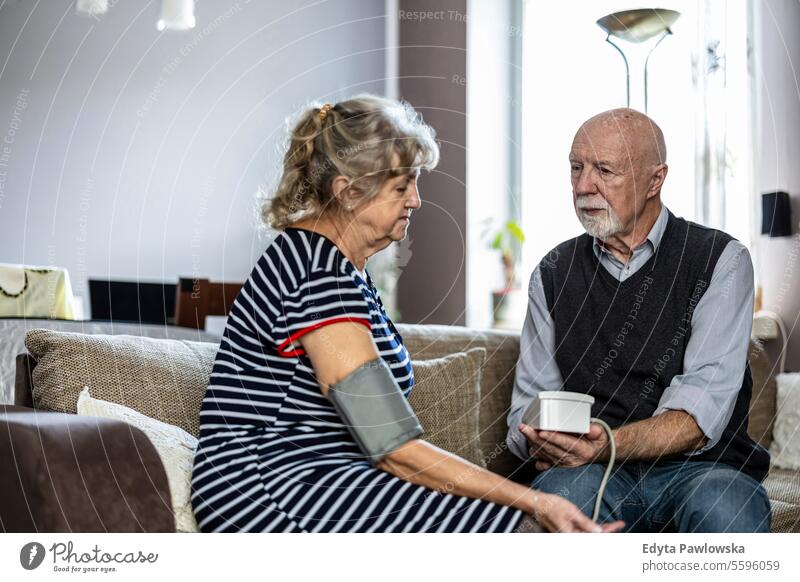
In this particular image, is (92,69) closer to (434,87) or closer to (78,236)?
(78,236)

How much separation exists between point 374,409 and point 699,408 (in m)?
0.66

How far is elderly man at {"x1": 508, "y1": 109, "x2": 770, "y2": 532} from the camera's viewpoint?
4.83 ft

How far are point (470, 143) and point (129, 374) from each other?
213 centimetres

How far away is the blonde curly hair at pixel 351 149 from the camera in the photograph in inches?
50.8

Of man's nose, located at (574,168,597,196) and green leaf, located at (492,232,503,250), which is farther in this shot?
green leaf, located at (492,232,503,250)

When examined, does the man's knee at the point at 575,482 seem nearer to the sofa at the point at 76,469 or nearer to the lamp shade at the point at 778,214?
the sofa at the point at 76,469

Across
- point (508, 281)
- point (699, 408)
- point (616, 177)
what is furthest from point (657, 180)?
point (508, 281)

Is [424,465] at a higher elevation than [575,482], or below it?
higher

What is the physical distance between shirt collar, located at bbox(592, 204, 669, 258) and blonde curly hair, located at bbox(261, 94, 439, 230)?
1.67 ft

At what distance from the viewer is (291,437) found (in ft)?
3.99

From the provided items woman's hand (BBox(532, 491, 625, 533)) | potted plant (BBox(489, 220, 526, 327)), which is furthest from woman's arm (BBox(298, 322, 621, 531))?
potted plant (BBox(489, 220, 526, 327))

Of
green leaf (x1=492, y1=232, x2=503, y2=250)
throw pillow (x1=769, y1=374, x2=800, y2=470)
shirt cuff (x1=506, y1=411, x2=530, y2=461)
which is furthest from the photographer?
green leaf (x1=492, y1=232, x2=503, y2=250)

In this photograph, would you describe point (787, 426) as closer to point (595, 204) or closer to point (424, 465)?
point (595, 204)

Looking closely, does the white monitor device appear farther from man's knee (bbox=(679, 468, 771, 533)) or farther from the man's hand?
man's knee (bbox=(679, 468, 771, 533))
